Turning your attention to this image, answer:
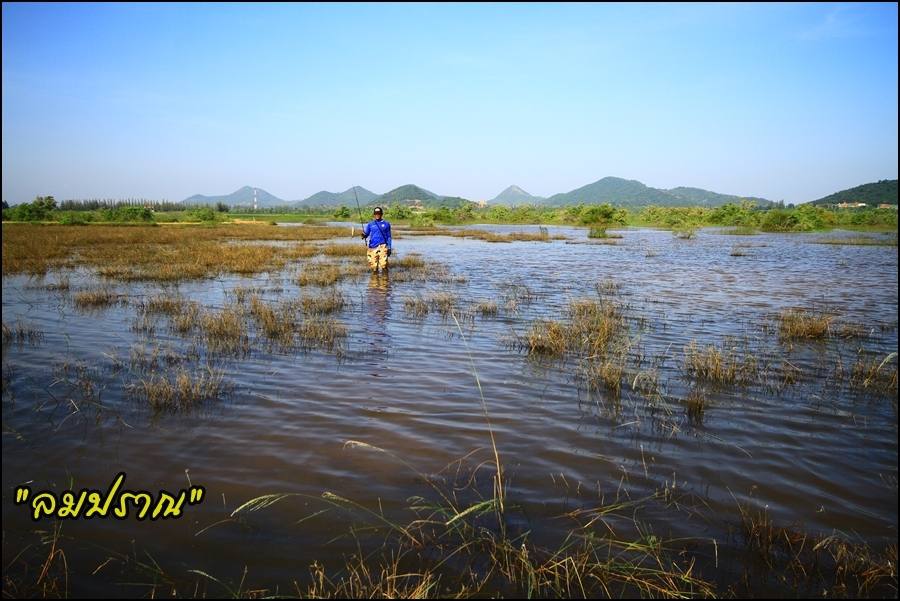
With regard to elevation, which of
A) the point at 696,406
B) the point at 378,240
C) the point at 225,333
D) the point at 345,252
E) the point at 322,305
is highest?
the point at 378,240

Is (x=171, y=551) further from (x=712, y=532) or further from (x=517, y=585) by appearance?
(x=712, y=532)

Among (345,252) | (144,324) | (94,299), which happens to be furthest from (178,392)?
(345,252)

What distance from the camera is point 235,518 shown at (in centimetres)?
374

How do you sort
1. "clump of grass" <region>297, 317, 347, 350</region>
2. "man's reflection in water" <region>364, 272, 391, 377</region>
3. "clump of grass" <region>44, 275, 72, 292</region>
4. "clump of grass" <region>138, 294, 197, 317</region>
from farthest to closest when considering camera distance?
"clump of grass" <region>44, 275, 72, 292</region> → "clump of grass" <region>138, 294, 197, 317</region> → "clump of grass" <region>297, 317, 347, 350</region> → "man's reflection in water" <region>364, 272, 391, 377</region>

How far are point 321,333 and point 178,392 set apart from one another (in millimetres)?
3356

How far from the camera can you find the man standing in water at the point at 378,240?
17359 millimetres

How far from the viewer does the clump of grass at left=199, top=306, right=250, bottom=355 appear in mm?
8453

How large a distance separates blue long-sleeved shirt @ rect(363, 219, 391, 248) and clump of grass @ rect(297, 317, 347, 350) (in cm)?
787

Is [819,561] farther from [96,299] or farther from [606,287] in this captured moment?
[96,299]

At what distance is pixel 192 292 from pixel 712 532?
586 inches

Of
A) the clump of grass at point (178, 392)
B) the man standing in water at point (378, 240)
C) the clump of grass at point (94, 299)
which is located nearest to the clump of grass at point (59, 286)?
the clump of grass at point (94, 299)

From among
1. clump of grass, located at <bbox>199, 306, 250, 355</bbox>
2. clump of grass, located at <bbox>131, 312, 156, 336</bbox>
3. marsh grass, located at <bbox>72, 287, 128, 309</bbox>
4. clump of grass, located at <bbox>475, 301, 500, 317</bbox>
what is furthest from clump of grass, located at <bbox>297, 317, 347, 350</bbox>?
marsh grass, located at <bbox>72, 287, 128, 309</bbox>

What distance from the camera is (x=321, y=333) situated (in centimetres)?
917

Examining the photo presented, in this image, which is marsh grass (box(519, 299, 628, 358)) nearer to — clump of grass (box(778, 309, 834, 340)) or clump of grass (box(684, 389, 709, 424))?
clump of grass (box(684, 389, 709, 424))
